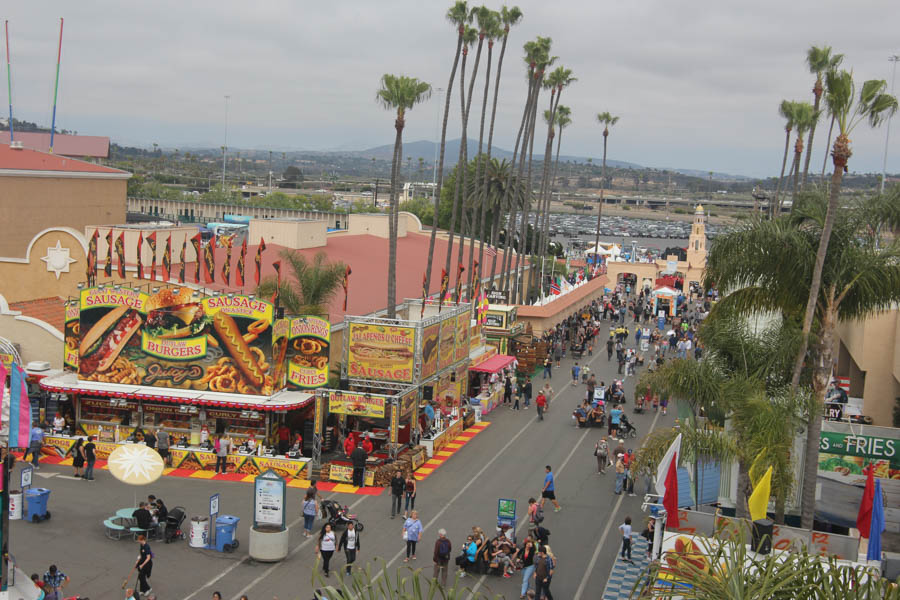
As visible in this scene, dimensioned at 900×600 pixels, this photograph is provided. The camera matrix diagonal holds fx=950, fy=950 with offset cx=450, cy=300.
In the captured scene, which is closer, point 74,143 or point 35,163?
point 35,163

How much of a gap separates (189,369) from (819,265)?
18759 mm

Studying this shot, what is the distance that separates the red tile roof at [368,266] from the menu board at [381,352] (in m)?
4.28

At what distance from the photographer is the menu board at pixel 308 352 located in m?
29.0

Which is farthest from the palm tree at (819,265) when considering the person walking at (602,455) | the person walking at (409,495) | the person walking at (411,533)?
the person walking at (602,455)

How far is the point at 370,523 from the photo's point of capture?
942 inches

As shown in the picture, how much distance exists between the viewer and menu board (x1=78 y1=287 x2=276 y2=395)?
28578mm

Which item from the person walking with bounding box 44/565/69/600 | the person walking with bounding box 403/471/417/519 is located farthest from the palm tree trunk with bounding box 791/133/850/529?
the person walking with bounding box 44/565/69/600

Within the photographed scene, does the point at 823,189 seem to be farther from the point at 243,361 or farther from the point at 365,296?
the point at 365,296

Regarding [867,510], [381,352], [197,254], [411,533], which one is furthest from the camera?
[197,254]

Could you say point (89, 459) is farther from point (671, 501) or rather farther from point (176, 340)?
point (671, 501)

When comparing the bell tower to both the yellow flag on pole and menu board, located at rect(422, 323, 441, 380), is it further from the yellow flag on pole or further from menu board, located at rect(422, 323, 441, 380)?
the yellow flag on pole

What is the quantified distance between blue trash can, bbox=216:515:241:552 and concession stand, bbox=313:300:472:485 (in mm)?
6148

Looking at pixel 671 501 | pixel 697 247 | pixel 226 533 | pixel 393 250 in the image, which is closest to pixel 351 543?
pixel 226 533

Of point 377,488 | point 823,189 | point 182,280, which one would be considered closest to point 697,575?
point 823,189
